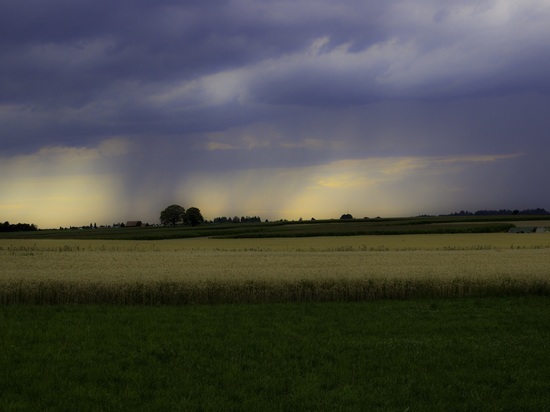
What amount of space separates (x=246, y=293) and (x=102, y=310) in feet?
18.4

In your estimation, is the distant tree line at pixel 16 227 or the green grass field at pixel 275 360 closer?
the green grass field at pixel 275 360

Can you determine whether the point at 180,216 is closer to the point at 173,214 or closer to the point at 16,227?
the point at 173,214

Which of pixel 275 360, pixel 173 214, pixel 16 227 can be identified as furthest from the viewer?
pixel 173 214

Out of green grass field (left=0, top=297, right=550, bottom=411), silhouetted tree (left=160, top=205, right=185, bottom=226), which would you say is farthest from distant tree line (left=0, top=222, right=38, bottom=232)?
green grass field (left=0, top=297, right=550, bottom=411)

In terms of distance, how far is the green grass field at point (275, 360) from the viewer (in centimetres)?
888

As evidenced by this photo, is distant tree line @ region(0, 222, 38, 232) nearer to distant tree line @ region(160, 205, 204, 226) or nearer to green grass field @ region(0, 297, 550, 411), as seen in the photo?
distant tree line @ region(160, 205, 204, 226)

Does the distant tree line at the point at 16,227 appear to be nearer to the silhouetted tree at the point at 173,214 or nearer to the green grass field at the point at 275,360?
the silhouetted tree at the point at 173,214

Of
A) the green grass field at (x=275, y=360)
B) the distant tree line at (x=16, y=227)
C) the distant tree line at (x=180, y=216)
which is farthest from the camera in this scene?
the distant tree line at (x=180, y=216)

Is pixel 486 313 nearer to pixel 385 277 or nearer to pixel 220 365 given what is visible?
pixel 385 277

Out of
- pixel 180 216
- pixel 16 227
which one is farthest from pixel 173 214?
pixel 16 227

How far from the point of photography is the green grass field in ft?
29.1

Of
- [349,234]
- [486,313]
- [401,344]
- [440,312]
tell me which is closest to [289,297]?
[440,312]

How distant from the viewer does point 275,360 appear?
1136 cm

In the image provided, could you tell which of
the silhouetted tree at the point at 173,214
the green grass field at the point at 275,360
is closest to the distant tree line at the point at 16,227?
the silhouetted tree at the point at 173,214
